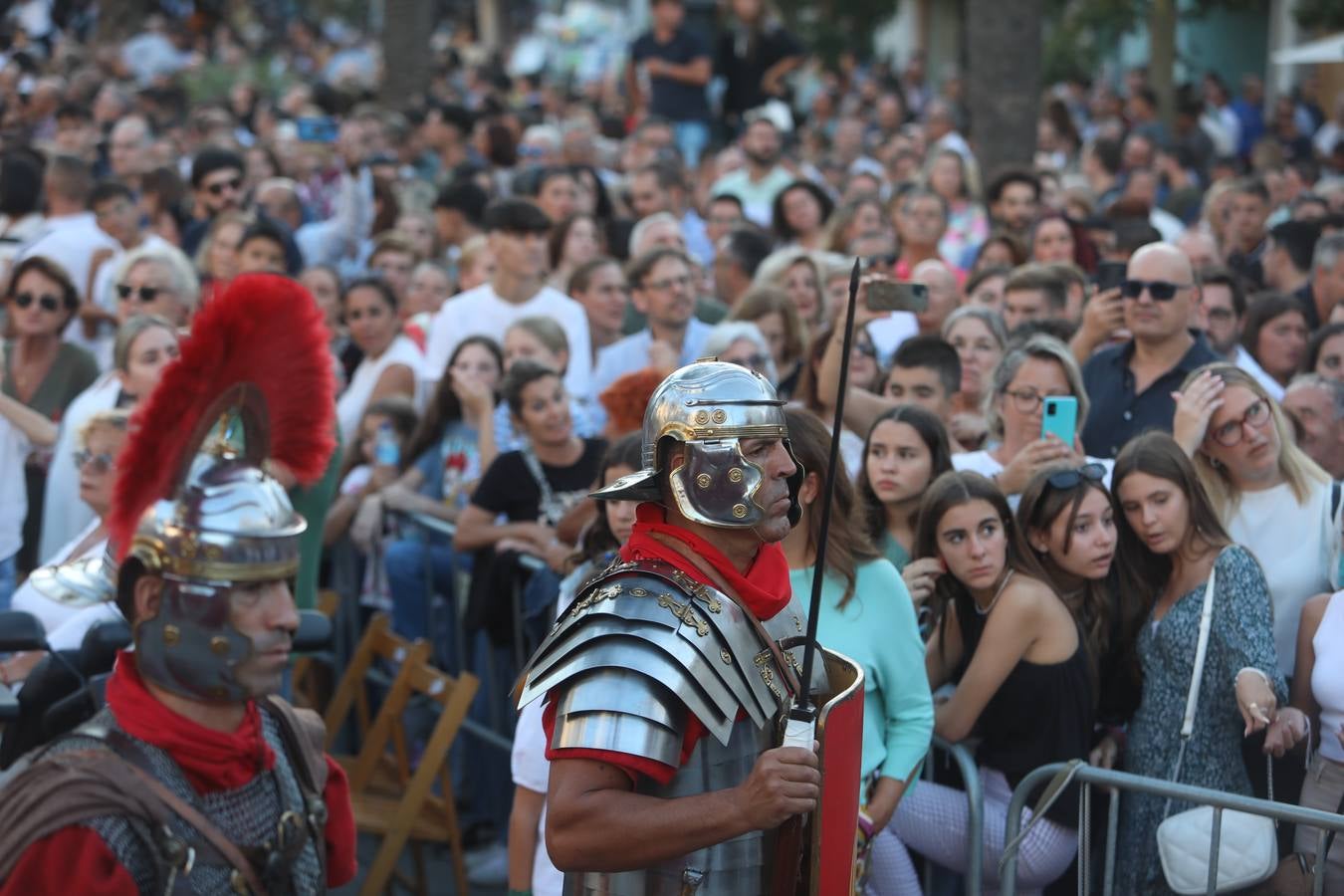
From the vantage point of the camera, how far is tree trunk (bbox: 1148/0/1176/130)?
19.1 metres

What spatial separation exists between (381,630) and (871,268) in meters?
3.15

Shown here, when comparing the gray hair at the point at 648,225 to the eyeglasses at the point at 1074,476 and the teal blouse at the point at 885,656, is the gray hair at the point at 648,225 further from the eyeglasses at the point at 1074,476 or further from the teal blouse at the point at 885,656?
the teal blouse at the point at 885,656

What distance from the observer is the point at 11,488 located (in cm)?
748

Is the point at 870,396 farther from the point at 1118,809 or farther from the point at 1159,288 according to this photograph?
the point at 1118,809

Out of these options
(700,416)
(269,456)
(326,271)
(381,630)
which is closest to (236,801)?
(269,456)

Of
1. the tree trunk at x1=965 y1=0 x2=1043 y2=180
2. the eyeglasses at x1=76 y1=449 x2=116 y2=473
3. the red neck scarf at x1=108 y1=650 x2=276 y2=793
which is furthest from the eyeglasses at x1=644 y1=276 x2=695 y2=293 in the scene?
the tree trunk at x1=965 y1=0 x2=1043 y2=180

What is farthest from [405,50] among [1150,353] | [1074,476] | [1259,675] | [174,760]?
[174,760]

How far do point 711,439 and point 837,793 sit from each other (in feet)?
Answer: 2.52

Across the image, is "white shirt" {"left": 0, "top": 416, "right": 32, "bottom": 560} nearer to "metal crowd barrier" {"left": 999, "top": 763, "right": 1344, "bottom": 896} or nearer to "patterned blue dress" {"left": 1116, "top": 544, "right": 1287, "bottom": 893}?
"metal crowd barrier" {"left": 999, "top": 763, "right": 1344, "bottom": 896}

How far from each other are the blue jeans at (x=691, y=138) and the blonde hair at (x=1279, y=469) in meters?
10.5

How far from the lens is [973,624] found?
5.26 meters

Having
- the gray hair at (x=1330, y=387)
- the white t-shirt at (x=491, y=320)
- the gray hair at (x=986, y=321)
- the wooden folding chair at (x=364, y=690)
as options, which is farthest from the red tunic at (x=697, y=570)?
the white t-shirt at (x=491, y=320)

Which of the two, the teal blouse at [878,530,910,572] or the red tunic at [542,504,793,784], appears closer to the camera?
the red tunic at [542,504,793,784]

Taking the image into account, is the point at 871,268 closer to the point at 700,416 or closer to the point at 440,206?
the point at 440,206
